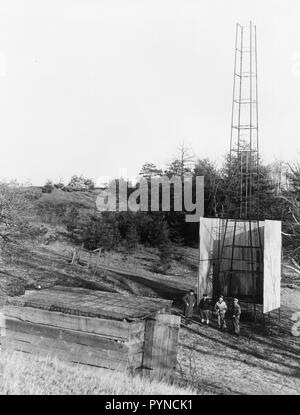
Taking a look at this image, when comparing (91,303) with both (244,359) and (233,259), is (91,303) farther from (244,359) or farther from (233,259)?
(233,259)

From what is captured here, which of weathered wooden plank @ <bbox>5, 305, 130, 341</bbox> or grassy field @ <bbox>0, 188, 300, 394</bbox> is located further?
weathered wooden plank @ <bbox>5, 305, 130, 341</bbox>

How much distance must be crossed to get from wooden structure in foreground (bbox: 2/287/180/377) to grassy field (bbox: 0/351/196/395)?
110 cm

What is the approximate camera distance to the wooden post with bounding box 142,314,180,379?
1182 cm

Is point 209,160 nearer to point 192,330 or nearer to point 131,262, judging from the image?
point 131,262

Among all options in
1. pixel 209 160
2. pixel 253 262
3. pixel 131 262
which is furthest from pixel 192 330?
pixel 209 160

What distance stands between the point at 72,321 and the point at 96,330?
0.74 m

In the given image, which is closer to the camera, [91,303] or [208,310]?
[91,303]

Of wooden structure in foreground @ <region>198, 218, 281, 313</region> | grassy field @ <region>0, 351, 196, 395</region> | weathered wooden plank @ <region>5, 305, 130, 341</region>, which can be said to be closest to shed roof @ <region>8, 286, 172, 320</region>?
weathered wooden plank @ <region>5, 305, 130, 341</region>

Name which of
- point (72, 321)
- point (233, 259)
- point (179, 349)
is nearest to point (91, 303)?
point (72, 321)

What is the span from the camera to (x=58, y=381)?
336 inches

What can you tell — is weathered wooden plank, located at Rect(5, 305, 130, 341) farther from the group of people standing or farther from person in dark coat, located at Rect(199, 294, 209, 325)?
person in dark coat, located at Rect(199, 294, 209, 325)

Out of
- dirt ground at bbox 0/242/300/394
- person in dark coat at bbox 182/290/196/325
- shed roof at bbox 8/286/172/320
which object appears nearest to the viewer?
shed roof at bbox 8/286/172/320

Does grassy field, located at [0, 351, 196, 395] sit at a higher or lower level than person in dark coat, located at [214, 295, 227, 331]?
higher
